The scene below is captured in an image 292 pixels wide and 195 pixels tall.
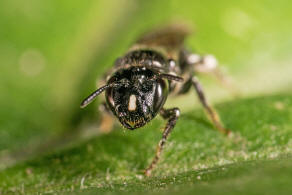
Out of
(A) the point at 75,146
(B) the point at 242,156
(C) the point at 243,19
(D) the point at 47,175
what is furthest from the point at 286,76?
(D) the point at 47,175

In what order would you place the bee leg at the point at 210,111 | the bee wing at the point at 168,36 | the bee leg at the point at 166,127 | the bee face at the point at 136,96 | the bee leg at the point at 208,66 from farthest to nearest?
the bee wing at the point at 168,36 < the bee leg at the point at 208,66 < the bee leg at the point at 210,111 < the bee face at the point at 136,96 < the bee leg at the point at 166,127

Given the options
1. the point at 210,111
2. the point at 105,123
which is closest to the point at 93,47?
the point at 105,123

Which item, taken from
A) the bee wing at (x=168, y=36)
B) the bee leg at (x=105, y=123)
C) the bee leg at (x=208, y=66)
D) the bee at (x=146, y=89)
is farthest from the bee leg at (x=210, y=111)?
the bee leg at (x=105, y=123)

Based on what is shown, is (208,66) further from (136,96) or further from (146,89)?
(136,96)

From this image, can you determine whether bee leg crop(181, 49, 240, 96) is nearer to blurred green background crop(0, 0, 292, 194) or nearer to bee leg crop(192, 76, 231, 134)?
blurred green background crop(0, 0, 292, 194)

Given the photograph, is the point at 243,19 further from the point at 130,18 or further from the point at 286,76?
the point at 130,18

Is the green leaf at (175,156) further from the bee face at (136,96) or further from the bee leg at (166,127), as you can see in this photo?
the bee face at (136,96)
